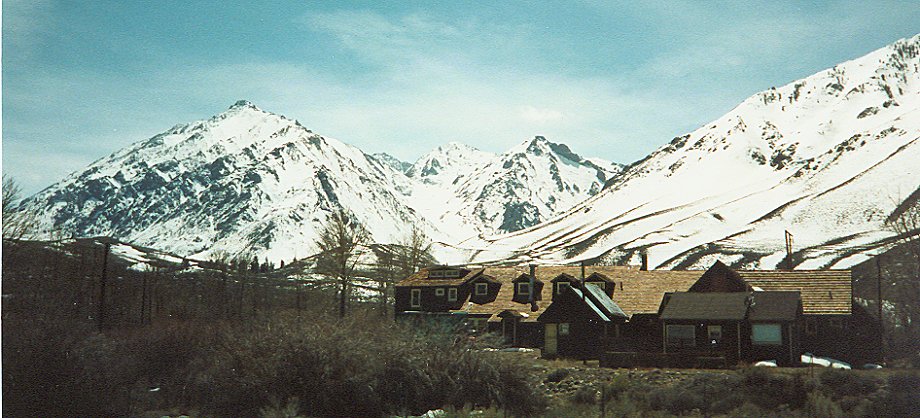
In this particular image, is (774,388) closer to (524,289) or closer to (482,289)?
(524,289)

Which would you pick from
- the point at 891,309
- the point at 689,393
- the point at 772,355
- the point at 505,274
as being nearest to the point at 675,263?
the point at 891,309

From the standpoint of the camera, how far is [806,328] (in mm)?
42188

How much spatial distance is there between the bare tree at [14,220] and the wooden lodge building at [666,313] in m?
16.9

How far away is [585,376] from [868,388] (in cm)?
1014

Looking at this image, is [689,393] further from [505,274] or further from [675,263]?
[675,263]

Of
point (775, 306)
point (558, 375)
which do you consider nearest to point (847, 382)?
point (558, 375)

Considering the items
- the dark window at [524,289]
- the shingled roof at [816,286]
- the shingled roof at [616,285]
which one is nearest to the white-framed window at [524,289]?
the dark window at [524,289]

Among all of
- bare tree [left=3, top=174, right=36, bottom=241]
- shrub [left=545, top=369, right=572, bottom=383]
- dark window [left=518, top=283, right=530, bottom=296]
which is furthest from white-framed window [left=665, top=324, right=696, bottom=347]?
bare tree [left=3, top=174, right=36, bottom=241]

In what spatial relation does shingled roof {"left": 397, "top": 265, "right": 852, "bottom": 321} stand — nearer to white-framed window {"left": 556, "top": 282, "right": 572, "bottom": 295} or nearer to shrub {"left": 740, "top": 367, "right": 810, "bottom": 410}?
white-framed window {"left": 556, "top": 282, "right": 572, "bottom": 295}

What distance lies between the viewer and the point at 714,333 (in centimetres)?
4084

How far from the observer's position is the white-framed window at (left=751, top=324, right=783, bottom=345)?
39625mm

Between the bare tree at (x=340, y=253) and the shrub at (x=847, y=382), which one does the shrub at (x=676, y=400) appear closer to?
the shrub at (x=847, y=382)

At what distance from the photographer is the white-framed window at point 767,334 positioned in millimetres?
39625

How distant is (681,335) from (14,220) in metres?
32.9
